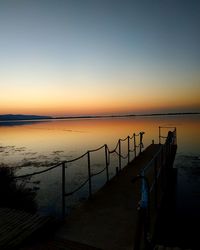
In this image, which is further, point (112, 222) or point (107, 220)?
point (107, 220)

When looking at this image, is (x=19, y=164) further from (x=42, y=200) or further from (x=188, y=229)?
(x=188, y=229)

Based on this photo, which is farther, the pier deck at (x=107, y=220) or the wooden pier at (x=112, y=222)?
the pier deck at (x=107, y=220)

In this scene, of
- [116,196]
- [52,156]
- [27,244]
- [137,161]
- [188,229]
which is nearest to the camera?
[27,244]

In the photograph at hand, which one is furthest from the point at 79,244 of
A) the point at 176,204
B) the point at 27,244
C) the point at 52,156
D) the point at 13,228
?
the point at 52,156

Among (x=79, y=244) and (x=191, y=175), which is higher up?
(x=79, y=244)

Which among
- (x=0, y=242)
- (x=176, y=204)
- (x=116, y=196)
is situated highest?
(x=0, y=242)

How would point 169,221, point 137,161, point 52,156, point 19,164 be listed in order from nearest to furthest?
point 169,221 → point 137,161 → point 19,164 → point 52,156

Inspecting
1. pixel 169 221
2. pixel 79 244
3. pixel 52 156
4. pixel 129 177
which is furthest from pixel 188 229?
pixel 52 156

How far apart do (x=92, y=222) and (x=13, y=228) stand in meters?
2.06

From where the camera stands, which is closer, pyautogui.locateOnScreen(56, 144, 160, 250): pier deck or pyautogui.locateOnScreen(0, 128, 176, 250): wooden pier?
pyautogui.locateOnScreen(0, 128, 176, 250): wooden pier

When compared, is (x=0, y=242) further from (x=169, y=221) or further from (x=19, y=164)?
(x=19, y=164)

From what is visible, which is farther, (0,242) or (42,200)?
(42,200)

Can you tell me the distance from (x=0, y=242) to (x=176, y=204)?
952 centimetres

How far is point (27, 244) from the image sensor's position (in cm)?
454
